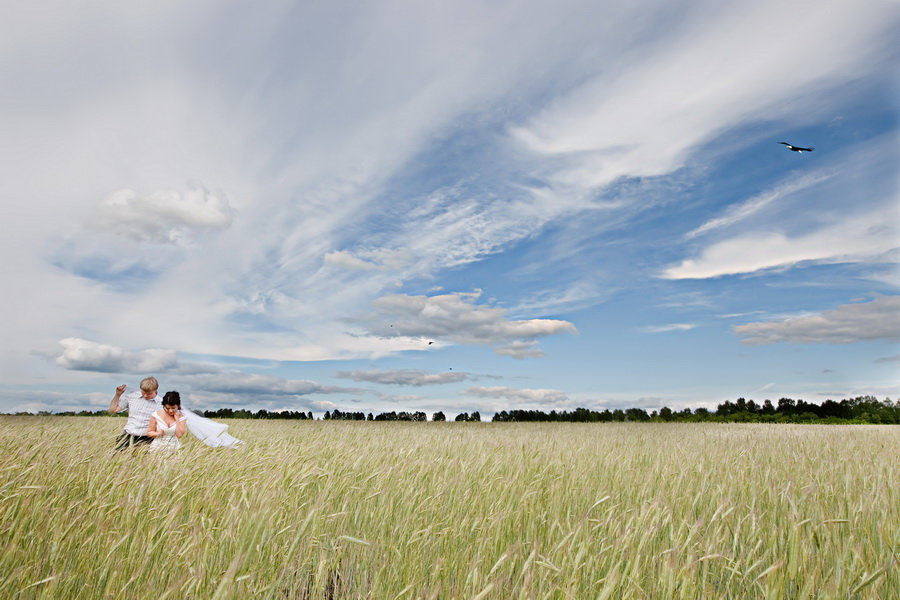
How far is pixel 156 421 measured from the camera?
27.3ft

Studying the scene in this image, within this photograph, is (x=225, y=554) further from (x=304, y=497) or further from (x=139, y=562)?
(x=304, y=497)

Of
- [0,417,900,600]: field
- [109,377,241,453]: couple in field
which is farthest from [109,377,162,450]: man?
[0,417,900,600]: field

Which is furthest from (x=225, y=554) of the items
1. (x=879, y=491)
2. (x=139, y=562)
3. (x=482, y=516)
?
(x=879, y=491)

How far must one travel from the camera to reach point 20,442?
6441 millimetres

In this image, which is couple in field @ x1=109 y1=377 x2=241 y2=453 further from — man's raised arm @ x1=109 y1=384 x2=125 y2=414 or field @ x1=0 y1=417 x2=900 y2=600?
field @ x1=0 y1=417 x2=900 y2=600

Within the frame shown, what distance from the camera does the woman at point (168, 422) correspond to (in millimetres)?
8203

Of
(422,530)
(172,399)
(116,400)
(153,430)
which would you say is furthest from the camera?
(116,400)

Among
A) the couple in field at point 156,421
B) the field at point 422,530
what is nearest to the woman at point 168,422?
the couple in field at point 156,421

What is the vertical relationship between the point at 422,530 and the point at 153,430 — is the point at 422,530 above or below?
below

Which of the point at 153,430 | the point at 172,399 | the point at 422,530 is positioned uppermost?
the point at 172,399

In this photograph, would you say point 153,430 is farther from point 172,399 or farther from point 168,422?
point 172,399

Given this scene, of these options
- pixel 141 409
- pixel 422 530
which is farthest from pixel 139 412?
pixel 422 530

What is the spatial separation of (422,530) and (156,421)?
21.1ft

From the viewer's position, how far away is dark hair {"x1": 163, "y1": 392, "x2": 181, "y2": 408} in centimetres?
846
